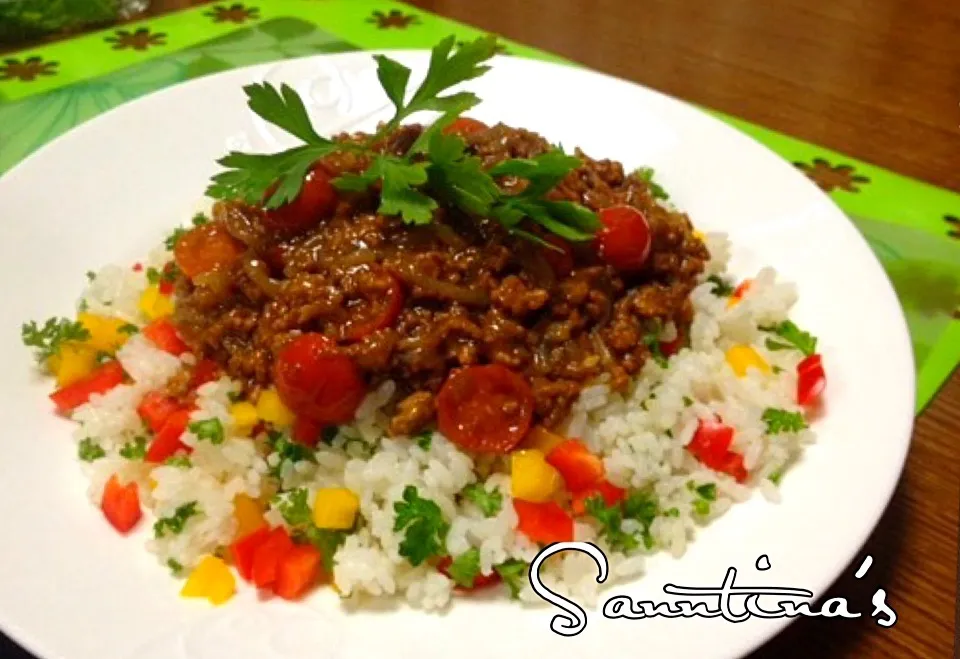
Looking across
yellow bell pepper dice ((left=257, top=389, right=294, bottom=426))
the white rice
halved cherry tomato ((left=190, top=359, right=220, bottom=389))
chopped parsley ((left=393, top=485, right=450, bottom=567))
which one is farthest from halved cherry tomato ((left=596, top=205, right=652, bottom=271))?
halved cherry tomato ((left=190, top=359, right=220, bottom=389))

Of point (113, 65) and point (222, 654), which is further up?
point (113, 65)

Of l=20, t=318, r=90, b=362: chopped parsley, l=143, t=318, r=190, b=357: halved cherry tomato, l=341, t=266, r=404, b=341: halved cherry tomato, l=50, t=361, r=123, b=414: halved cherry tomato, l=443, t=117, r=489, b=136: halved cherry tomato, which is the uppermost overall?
l=443, t=117, r=489, b=136: halved cherry tomato

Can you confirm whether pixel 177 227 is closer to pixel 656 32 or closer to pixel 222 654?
pixel 222 654

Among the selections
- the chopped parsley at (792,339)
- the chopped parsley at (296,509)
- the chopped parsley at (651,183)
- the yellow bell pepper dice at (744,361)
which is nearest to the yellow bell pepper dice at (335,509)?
the chopped parsley at (296,509)

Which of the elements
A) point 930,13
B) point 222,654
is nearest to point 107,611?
point 222,654

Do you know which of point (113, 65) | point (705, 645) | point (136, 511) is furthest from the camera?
point (113, 65)

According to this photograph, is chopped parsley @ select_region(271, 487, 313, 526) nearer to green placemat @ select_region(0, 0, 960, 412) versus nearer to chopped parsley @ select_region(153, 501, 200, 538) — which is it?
chopped parsley @ select_region(153, 501, 200, 538)

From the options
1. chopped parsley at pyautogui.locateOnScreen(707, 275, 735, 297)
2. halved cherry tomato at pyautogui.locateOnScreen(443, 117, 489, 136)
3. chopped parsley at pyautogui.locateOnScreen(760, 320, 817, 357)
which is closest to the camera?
chopped parsley at pyautogui.locateOnScreen(760, 320, 817, 357)
